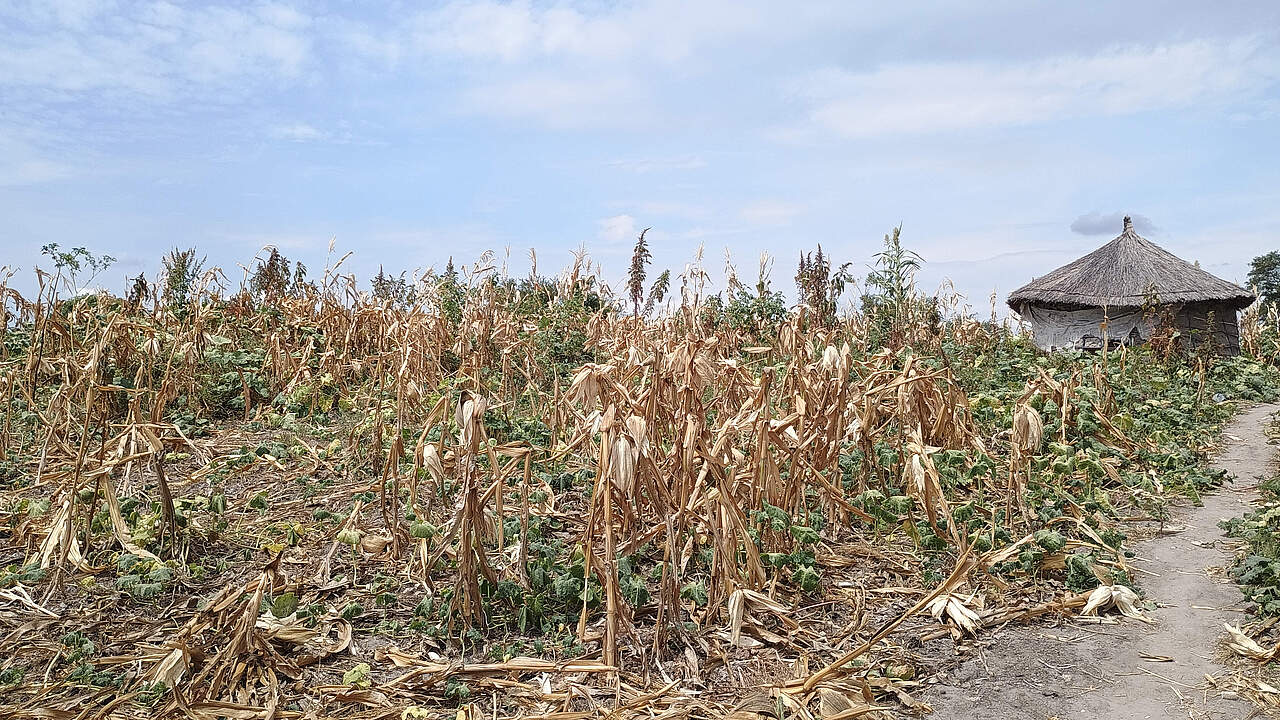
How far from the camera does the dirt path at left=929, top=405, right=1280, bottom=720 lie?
2.82m

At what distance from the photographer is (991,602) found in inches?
139

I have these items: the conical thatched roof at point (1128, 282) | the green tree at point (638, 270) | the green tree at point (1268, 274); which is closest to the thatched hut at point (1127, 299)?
the conical thatched roof at point (1128, 282)

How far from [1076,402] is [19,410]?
24.4 feet

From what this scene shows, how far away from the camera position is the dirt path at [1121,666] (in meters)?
2.82

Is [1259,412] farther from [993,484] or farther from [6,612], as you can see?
[6,612]

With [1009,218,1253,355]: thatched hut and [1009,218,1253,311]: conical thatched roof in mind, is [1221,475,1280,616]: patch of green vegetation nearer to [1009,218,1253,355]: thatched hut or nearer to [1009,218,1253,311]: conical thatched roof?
[1009,218,1253,355]: thatched hut

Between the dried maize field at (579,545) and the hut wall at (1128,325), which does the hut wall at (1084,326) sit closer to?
the hut wall at (1128,325)

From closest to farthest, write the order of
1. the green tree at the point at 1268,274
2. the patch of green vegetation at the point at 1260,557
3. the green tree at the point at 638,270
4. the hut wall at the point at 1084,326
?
the patch of green vegetation at the point at 1260,557, the green tree at the point at 638,270, the hut wall at the point at 1084,326, the green tree at the point at 1268,274

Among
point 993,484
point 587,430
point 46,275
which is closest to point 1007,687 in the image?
point 587,430

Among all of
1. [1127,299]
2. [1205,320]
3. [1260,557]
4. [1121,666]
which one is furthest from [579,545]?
[1205,320]

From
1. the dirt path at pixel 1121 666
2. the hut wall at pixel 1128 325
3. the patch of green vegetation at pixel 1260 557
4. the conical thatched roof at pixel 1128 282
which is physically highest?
the conical thatched roof at pixel 1128 282

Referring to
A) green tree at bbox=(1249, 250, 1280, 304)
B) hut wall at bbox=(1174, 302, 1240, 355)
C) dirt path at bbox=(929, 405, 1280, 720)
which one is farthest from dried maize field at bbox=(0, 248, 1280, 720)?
green tree at bbox=(1249, 250, 1280, 304)

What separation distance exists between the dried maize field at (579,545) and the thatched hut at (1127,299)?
7.79 meters

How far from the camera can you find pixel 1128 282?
43.4 feet
